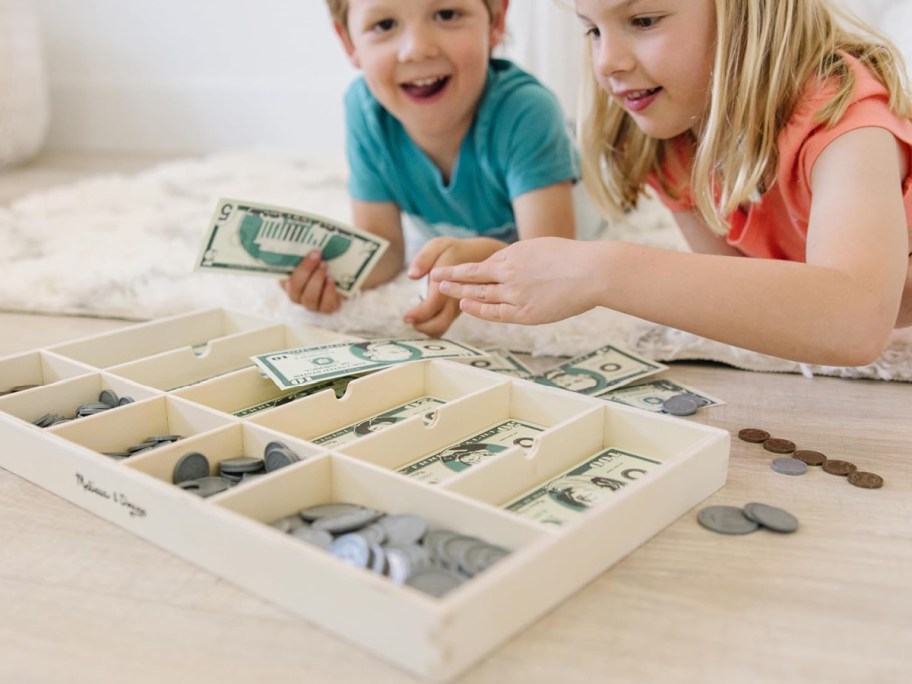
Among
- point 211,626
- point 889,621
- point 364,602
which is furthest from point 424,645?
point 889,621

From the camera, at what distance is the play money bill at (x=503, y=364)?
45.5 inches

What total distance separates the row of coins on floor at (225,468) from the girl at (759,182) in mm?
279

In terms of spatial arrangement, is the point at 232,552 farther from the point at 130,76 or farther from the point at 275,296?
the point at 130,76

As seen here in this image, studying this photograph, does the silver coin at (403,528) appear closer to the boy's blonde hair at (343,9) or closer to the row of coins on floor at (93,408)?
the row of coins on floor at (93,408)

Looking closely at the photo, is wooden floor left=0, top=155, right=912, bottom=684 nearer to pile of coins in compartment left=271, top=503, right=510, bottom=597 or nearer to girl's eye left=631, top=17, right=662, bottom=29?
pile of coins in compartment left=271, top=503, right=510, bottom=597

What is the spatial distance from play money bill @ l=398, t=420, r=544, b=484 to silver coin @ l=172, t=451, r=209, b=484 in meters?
0.18

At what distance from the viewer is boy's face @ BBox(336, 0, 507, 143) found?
54.1 inches

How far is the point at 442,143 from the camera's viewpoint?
157 cm

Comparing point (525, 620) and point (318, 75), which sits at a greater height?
point (318, 75)

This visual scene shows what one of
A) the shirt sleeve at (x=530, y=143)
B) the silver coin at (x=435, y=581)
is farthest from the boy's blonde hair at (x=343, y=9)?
the silver coin at (x=435, y=581)

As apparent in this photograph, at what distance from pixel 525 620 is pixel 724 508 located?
0.26 meters

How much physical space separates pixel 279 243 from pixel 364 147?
14.7 inches

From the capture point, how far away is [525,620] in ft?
2.14

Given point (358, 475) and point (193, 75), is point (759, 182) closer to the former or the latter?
point (358, 475)
